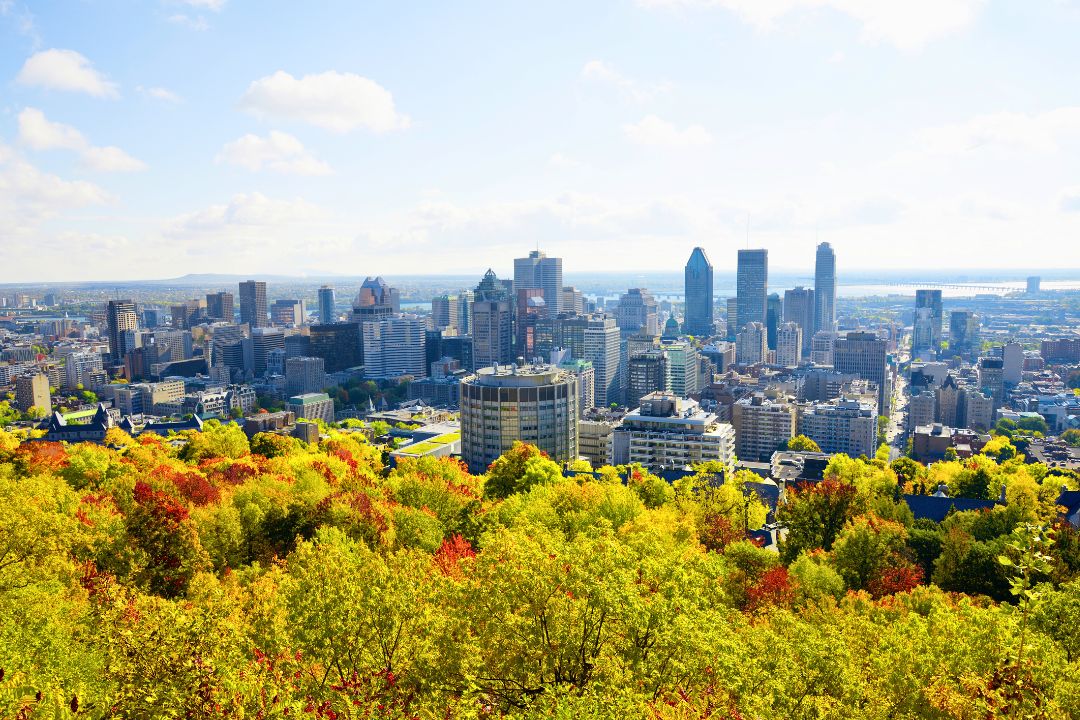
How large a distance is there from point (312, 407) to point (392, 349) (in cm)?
4425

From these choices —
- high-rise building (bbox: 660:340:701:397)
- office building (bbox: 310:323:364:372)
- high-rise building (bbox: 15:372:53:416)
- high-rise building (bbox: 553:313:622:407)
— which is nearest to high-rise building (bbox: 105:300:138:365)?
office building (bbox: 310:323:364:372)

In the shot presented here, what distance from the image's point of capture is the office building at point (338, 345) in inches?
5595

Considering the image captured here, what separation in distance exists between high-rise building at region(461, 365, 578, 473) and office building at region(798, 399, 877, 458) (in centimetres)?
4045

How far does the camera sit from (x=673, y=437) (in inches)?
2418

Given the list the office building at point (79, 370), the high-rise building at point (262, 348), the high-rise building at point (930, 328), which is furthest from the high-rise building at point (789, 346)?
the office building at point (79, 370)

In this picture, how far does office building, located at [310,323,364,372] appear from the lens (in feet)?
466

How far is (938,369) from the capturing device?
12550cm

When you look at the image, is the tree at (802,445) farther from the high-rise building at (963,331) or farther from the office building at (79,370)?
the high-rise building at (963,331)

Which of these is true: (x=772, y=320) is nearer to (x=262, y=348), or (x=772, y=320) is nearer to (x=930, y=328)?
(x=930, y=328)

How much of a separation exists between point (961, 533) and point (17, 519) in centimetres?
2952

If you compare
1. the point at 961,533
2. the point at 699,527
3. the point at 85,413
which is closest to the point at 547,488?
the point at 699,527

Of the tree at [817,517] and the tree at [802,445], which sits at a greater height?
the tree at [817,517]

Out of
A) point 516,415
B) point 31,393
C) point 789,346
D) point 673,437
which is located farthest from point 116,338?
point 789,346

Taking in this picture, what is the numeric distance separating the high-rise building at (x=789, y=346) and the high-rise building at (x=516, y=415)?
120 m
